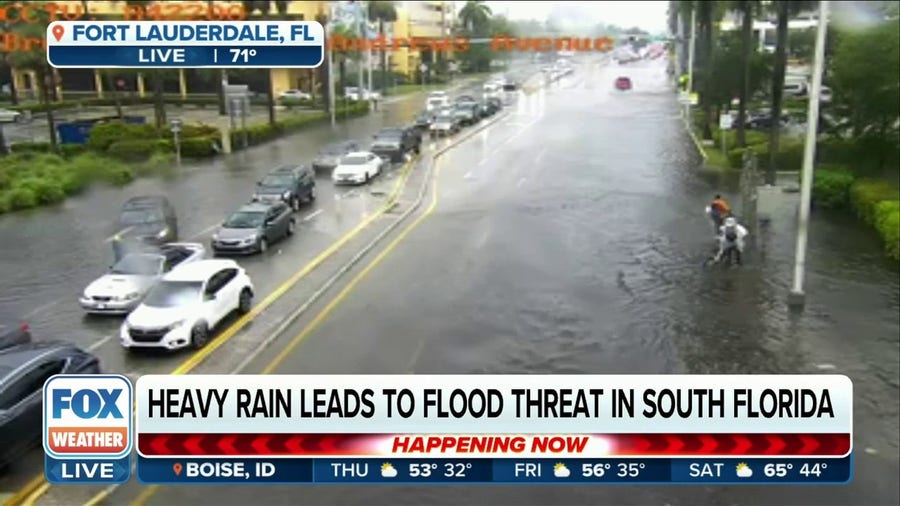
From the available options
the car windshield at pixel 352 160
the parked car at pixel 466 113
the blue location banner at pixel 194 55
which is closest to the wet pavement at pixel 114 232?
the car windshield at pixel 352 160

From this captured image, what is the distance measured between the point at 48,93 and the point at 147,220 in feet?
10.5

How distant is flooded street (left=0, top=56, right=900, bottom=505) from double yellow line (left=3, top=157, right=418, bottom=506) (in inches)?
15.9

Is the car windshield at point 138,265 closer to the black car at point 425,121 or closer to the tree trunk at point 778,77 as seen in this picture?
the tree trunk at point 778,77

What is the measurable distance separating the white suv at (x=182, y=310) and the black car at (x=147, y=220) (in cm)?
116

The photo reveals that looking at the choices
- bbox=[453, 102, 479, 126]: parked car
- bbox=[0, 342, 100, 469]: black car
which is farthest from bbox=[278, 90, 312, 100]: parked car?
bbox=[453, 102, 479, 126]: parked car

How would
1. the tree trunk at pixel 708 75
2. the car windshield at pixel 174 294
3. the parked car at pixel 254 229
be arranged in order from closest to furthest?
the car windshield at pixel 174 294 < the parked car at pixel 254 229 < the tree trunk at pixel 708 75

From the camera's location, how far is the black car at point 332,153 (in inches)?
1452

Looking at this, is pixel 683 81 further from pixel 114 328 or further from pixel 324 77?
pixel 114 328

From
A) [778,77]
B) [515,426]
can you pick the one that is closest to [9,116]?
[515,426]

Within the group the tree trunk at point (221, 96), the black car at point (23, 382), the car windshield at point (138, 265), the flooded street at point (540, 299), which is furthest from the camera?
the tree trunk at point (221, 96)

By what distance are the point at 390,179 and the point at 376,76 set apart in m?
22.4

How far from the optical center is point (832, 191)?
112 ft

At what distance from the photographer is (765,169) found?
40.2 metres

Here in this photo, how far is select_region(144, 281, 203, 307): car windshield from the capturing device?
53.8ft
